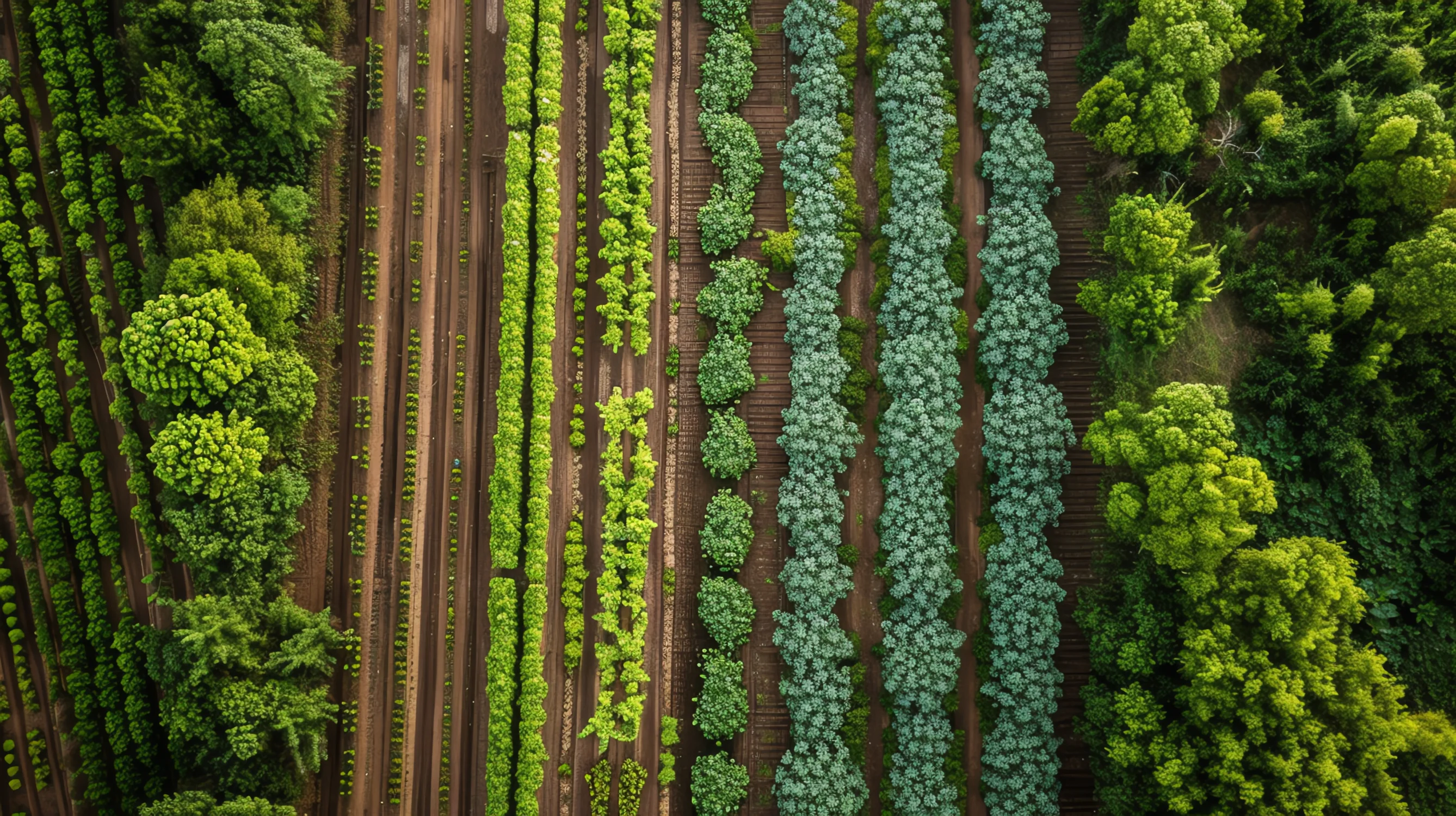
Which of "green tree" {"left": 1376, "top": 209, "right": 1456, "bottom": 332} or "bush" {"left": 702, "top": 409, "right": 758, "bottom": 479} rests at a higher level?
"green tree" {"left": 1376, "top": 209, "right": 1456, "bottom": 332}

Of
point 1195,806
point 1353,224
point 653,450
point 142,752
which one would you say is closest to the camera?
point 1195,806

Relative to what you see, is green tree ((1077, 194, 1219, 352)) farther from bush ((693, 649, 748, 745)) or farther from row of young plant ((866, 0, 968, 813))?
bush ((693, 649, 748, 745))

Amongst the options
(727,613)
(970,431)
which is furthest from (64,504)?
(970,431)

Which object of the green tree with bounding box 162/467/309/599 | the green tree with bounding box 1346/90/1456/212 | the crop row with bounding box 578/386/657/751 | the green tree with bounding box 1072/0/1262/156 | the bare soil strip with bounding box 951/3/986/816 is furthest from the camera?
the crop row with bounding box 578/386/657/751

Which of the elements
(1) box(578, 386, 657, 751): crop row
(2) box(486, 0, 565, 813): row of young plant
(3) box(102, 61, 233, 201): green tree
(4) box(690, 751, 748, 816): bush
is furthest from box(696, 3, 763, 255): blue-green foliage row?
(4) box(690, 751, 748, 816): bush

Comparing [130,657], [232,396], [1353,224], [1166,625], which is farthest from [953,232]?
[130,657]

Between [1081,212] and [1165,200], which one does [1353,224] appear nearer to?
[1165,200]
